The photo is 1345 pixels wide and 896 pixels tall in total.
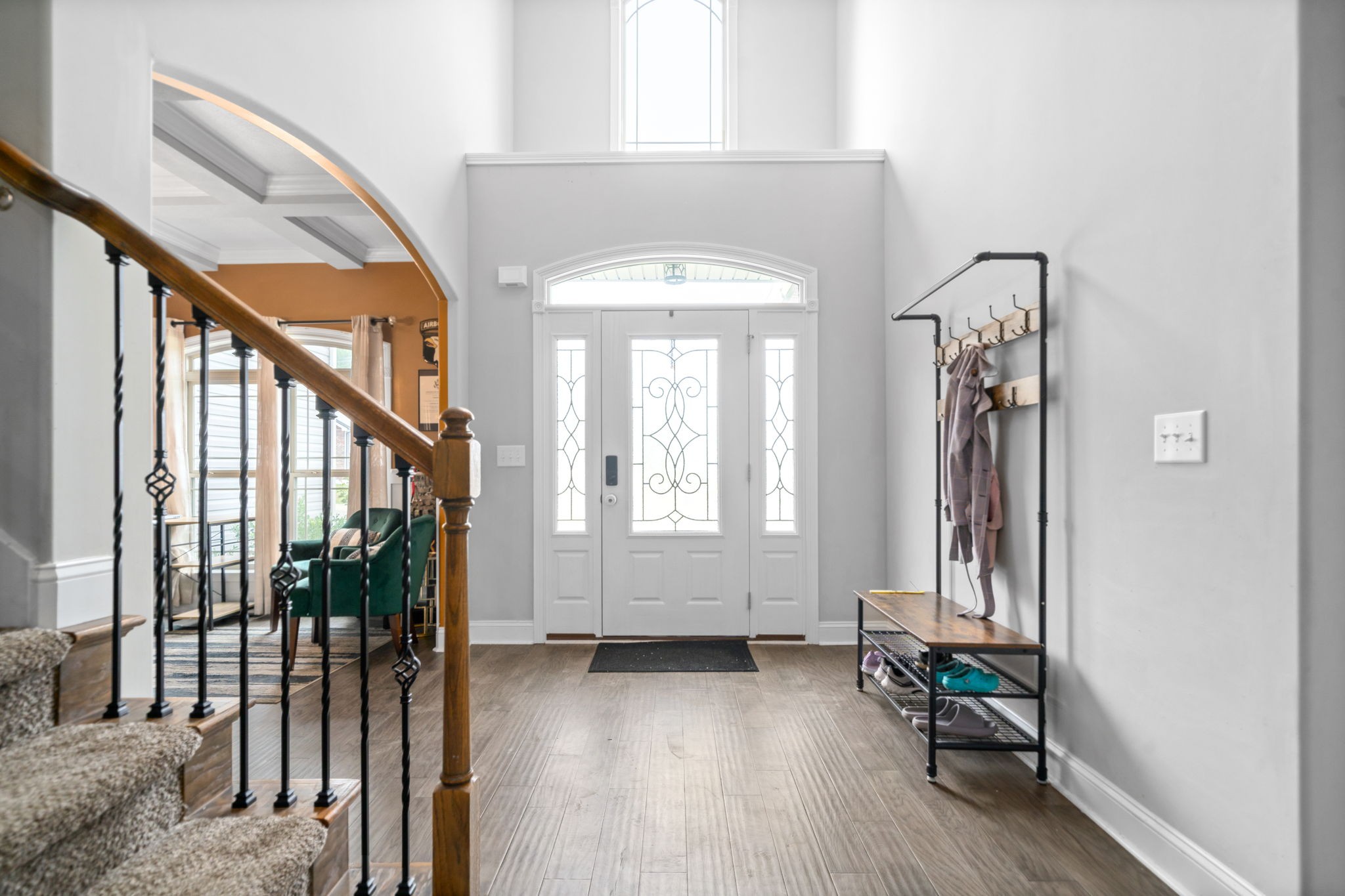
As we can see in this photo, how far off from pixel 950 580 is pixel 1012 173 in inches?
69.2

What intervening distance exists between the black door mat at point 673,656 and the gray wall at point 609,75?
370 centimetres

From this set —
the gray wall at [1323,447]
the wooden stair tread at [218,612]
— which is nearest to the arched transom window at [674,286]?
the gray wall at [1323,447]

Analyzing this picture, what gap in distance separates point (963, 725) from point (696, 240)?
2.98 m

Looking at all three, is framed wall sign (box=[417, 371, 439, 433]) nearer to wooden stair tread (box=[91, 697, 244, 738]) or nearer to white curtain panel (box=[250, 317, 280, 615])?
white curtain panel (box=[250, 317, 280, 615])

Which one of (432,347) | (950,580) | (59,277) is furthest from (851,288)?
(59,277)

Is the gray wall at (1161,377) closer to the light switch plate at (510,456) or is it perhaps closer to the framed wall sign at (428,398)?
the light switch plate at (510,456)

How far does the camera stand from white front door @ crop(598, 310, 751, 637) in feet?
13.4

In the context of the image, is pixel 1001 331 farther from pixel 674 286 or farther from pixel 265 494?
pixel 265 494

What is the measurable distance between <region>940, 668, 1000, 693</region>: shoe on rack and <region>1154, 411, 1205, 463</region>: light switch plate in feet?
3.37

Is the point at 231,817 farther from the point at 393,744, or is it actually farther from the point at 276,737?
the point at 276,737

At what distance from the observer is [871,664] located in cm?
324

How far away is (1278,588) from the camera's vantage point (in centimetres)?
143

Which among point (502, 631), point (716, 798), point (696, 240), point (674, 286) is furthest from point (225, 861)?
point (696, 240)

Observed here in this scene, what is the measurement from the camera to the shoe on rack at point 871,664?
10.4 ft
